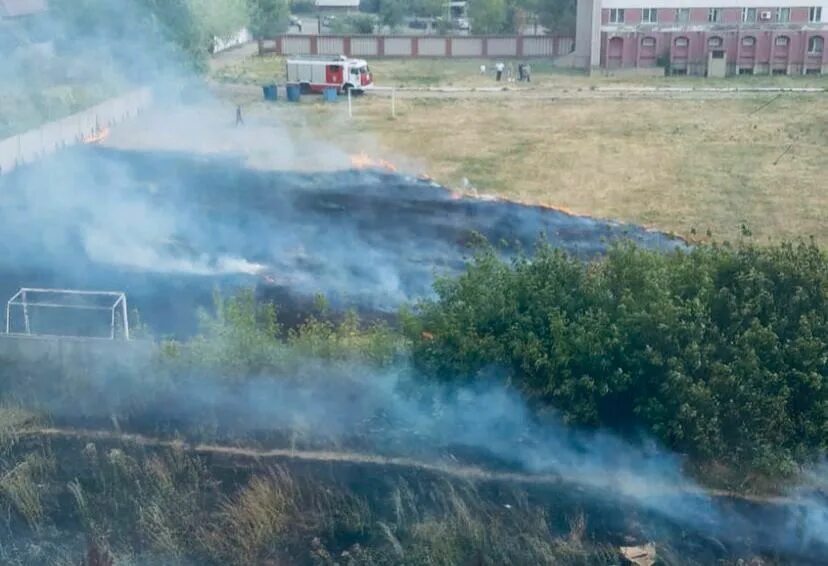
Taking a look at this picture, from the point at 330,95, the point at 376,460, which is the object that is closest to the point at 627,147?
the point at 330,95

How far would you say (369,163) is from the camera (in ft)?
59.9

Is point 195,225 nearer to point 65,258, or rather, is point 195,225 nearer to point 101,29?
point 65,258

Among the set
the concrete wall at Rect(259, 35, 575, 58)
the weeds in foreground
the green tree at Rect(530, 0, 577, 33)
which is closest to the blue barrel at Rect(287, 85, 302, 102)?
the concrete wall at Rect(259, 35, 575, 58)

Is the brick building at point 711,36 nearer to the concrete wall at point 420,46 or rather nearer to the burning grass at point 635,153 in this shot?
the concrete wall at point 420,46

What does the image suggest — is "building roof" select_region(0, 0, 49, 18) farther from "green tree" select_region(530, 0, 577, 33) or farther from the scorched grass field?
"green tree" select_region(530, 0, 577, 33)

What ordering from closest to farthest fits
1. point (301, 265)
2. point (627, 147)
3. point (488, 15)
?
1. point (301, 265)
2. point (627, 147)
3. point (488, 15)

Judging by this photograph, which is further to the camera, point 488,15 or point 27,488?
point 488,15

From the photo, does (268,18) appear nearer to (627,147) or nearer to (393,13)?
(393,13)

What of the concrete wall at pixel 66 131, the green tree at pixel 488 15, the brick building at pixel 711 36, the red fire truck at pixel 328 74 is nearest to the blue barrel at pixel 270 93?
the red fire truck at pixel 328 74

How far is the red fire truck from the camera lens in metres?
26.9

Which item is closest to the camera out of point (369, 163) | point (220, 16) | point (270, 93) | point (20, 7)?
point (369, 163)

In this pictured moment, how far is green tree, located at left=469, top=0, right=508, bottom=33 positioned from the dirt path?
32006 mm

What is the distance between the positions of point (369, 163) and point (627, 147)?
560cm

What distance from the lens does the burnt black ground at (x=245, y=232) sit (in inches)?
454
